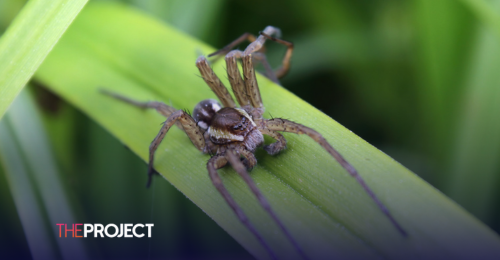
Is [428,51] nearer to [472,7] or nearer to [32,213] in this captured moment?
[472,7]

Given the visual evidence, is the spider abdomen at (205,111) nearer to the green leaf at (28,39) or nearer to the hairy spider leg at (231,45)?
the hairy spider leg at (231,45)

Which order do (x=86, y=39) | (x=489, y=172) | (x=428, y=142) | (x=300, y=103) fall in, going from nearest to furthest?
(x=300, y=103) → (x=489, y=172) → (x=86, y=39) → (x=428, y=142)

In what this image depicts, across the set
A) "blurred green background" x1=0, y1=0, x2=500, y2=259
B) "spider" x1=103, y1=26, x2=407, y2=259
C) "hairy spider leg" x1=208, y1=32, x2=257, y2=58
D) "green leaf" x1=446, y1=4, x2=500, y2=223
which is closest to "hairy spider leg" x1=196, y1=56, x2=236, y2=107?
"spider" x1=103, y1=26, x2=407, y2=259

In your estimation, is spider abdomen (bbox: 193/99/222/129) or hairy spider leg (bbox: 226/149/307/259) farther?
spider abdomen (bbox: 193/99/222/129)

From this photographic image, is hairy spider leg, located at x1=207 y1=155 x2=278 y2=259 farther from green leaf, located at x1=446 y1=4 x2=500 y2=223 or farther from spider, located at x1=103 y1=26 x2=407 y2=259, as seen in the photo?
green leaf, located at x1=446 y1=4 x2=500 y2=223

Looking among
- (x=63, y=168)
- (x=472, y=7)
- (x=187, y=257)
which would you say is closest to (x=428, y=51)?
(x=472, y=7)

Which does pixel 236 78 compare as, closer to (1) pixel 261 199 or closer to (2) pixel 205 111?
(2) pixel 205 111

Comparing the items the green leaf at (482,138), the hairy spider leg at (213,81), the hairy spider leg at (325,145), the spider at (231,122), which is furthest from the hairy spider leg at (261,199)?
the green leaf at (482,138)
